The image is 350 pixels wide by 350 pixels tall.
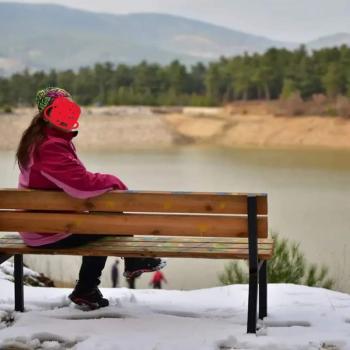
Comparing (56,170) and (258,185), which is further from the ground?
(56,170)

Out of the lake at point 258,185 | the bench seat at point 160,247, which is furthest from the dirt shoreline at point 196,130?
the bench seat at point 160,247

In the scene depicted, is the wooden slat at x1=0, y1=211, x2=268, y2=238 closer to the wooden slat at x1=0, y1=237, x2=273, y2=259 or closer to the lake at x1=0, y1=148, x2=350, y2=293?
the wooden slat at x1=0, y1=237, x2=273, y2=259

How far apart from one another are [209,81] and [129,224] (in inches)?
2806

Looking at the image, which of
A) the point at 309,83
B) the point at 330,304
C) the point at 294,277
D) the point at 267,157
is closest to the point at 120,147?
the point at 267,157

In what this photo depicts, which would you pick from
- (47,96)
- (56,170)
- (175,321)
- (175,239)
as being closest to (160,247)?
(175,239)

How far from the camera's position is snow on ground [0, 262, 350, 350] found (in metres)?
3.28

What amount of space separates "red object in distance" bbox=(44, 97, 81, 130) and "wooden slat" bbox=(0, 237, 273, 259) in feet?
2.03

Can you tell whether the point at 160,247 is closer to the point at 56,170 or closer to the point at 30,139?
the point at 56,170

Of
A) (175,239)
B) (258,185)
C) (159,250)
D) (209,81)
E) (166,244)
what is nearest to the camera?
(159,250)

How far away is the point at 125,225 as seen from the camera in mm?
3465

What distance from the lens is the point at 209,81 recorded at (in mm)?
73938

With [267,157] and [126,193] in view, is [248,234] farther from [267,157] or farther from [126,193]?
[267,157]

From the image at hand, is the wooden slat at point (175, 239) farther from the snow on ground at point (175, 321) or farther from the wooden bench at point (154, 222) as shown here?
the snow on ground at point (175, 321)

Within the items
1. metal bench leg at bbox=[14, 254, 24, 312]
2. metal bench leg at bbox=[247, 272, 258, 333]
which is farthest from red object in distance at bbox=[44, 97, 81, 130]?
metal bench leg at bbox=[247, 272, 258, 333]
